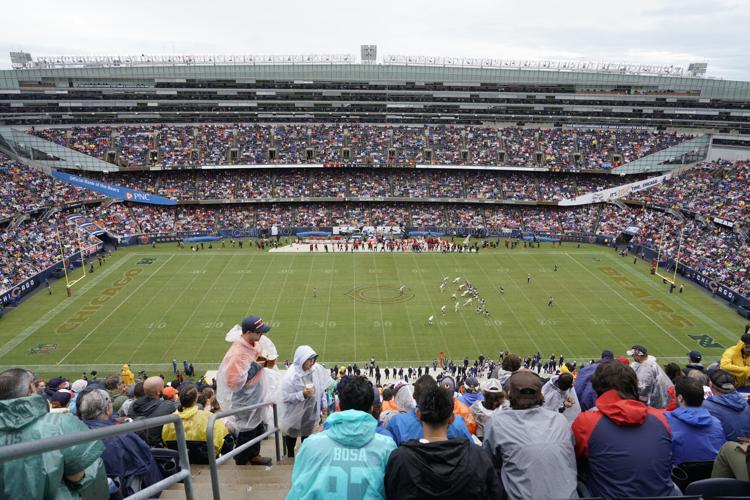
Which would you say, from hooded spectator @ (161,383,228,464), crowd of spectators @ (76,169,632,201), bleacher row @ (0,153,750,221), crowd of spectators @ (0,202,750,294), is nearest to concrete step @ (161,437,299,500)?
hooded spectator @ (161,383,228,464)

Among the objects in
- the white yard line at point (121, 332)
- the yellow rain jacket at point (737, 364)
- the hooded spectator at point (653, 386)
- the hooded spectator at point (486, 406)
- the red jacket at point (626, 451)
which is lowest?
the white yard line at point (121, 332)

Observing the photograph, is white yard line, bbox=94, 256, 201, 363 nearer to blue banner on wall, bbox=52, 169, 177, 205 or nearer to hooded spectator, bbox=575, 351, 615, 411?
blue banner on wall, bbox=52, 169, 177, 205

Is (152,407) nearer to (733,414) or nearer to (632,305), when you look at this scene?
(733,414)

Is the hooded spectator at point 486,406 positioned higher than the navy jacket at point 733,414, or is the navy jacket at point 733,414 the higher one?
the navy jacket at point 733,414

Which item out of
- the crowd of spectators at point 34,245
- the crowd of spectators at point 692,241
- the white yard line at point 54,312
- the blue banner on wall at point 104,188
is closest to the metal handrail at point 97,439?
the white yard line at point 54,312

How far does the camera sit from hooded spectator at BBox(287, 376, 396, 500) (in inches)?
143

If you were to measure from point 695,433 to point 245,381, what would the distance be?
553 cm

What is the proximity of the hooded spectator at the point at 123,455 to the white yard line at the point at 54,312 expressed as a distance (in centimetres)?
3047

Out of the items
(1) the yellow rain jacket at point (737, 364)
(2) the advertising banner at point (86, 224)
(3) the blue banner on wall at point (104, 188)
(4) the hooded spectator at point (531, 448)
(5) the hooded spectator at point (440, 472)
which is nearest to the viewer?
(5) the hooded spectator at point (440, 472)

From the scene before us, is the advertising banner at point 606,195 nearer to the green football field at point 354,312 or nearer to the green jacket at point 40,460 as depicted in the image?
the green football field at point 354,312

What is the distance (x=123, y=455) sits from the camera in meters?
4.73

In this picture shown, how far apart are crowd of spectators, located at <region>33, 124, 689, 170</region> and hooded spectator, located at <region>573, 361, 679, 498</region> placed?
2402 inches

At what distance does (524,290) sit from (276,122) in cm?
4637

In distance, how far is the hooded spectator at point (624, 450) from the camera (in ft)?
13.5
